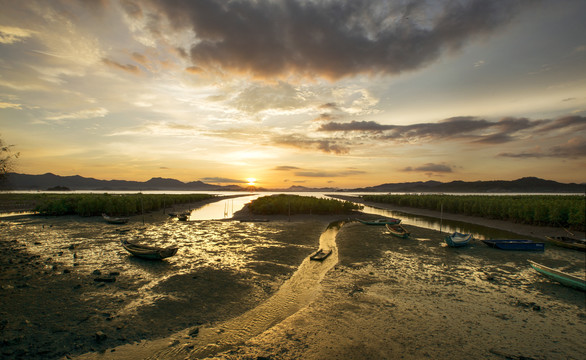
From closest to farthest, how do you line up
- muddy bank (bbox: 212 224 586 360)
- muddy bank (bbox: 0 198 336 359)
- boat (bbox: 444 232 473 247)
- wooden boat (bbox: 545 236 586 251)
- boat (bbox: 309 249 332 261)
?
muddy bank (bbox: 212 224 586 360) → muddy bank (bbox: 0 198 336 359) → boat (bbox: 309 249 332 261) → wooden boat (bbox: 545 236 586 251) → boat (bbox: 444 232 473 247)

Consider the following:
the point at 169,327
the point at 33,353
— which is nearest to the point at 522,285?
the point at 169,327

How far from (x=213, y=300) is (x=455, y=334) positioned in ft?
32.3

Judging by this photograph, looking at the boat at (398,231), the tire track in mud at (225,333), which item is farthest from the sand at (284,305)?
the boat at (398,231)

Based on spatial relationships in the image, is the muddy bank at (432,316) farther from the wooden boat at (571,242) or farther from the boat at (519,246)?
the wooden boat at (571,242)

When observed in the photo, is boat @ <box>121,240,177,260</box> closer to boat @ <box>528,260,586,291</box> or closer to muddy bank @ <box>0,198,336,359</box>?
muddy bank @ <box>0,198,336,359</box>

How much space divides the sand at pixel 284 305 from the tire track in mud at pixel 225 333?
0.05 m

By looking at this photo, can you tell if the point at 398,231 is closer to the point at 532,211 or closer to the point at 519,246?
the point at 519,246

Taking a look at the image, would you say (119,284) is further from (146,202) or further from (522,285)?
(146,202)

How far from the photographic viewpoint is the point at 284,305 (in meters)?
11.7

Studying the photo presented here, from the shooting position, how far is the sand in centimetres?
829

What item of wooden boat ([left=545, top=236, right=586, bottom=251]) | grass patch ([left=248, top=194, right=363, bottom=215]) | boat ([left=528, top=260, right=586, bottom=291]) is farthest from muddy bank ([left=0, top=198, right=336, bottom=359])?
grass patch ([left=248, top=194, right=363, bottom=215])

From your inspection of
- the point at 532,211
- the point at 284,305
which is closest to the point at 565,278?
the point at 284,305

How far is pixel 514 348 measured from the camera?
27.5 ft

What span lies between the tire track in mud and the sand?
0.17 ft
